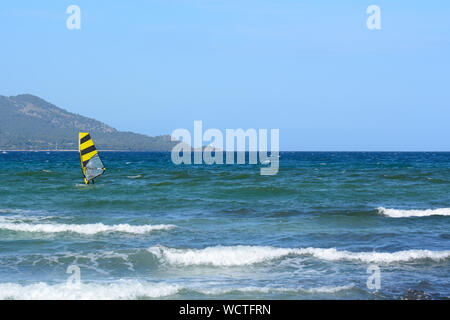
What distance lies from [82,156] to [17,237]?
18.5m

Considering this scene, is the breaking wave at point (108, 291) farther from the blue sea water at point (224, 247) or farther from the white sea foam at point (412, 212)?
the white sea foam at point (412, 212)

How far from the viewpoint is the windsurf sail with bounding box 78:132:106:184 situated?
34.0m

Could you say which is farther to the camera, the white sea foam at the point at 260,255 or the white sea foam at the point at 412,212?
the white sea foam at the point at 412,212

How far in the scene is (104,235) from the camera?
17203 millimetres

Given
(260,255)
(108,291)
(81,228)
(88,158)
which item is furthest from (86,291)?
(88,158)

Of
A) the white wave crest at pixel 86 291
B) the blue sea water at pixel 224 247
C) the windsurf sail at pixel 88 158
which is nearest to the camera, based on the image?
the white wave crest at pixel 86 291

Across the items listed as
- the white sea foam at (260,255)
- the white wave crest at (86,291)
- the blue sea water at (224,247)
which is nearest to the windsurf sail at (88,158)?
the blue sea water at (224,247)

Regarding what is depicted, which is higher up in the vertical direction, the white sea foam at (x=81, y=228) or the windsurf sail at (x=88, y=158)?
the windsurf sail at (x=88, y=158)

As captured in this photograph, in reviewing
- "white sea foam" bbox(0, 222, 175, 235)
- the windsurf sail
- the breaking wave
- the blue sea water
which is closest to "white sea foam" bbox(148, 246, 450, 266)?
the blue sea water

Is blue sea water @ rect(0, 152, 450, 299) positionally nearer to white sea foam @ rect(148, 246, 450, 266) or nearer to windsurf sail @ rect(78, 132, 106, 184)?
white sea foam @ rect(148, 246, 450, 266)

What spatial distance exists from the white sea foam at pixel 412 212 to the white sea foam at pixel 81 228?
864 cm

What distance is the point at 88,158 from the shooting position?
35469 millimetres

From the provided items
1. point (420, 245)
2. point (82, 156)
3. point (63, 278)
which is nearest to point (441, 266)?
point (420, 245)

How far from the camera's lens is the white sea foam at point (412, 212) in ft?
70.3
